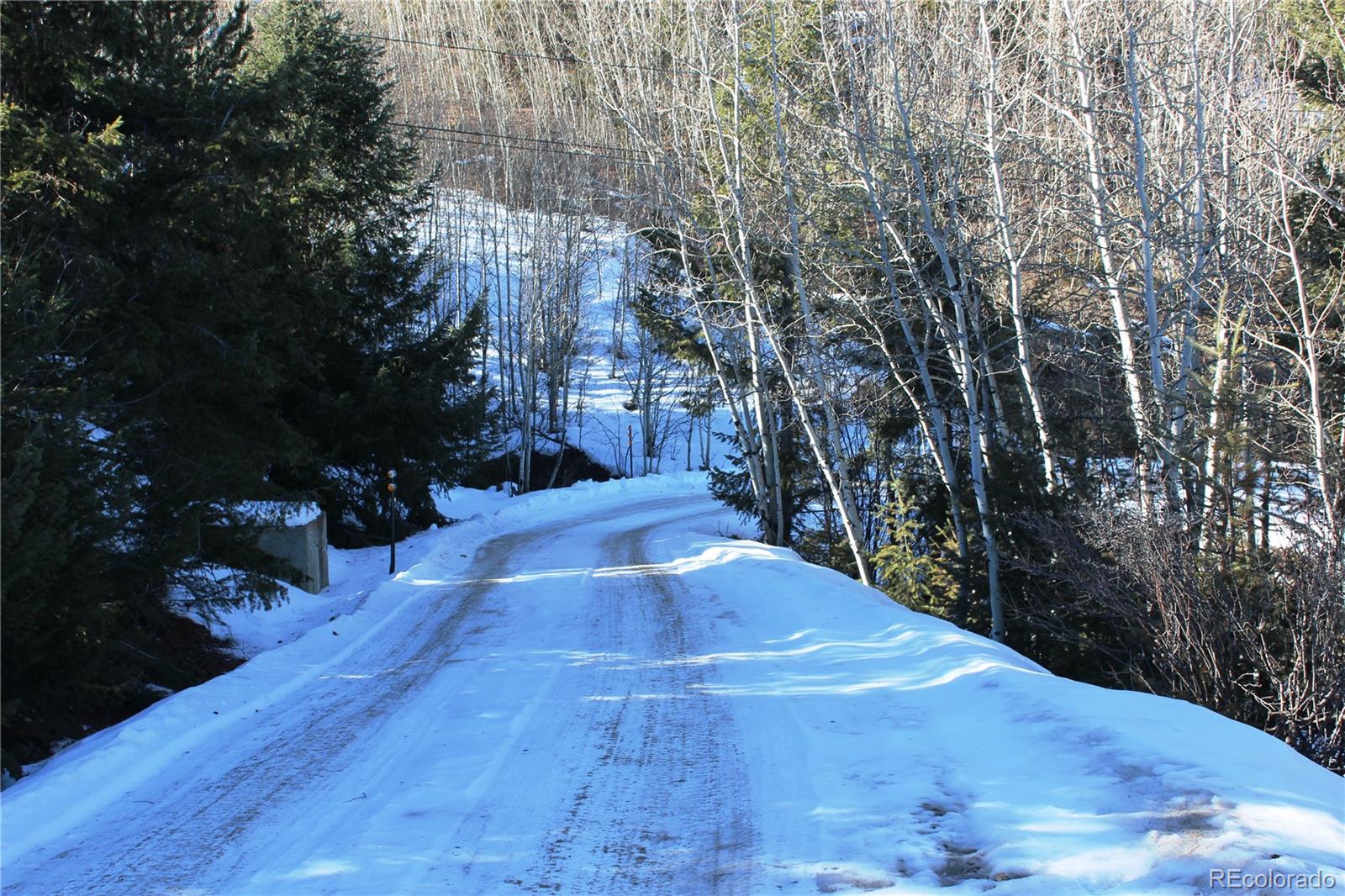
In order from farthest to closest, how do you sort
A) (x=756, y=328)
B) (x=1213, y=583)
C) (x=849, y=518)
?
(x=756, y=328)
(x=849, y=518)
(x=1213, y=583)

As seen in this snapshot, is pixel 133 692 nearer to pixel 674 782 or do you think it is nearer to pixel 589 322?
pixel 674 782

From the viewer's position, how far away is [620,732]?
645 cm

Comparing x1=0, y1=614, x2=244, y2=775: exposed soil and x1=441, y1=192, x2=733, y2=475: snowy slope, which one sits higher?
x1=441, y1=192, x2=733, y2=475: snowy slope

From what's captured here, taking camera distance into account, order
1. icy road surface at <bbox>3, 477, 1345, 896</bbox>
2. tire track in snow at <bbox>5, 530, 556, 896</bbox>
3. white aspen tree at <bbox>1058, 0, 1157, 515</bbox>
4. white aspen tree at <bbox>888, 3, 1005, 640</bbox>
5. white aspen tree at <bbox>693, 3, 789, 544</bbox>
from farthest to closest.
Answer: white aspen tree at <bbox>693, 3, 789, 544</bbox>
white aspen tree at <bbox>888, 3, 1005, 640</bbox>
white aspen tree at <bbox>1058, 0, 1157, 515</bbox>
tire track in snow at <bbox>5, 530, 556, 896</bbox>
icy road surface at <bbox>3, 477, 1345, 896</bbox>

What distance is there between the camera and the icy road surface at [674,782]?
13.3 ft

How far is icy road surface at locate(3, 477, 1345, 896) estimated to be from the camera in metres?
4.06

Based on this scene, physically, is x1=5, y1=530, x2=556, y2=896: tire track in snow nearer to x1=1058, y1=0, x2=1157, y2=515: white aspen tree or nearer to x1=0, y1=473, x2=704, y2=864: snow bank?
x1=0, y1=473, x2=704, y2=864: snow bank

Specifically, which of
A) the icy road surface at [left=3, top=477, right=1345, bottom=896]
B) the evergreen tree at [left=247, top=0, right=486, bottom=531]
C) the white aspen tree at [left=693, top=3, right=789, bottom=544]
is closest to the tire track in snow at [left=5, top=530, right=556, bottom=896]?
the icy road surface at [left=3, top=477, right=1345, bottom=896]

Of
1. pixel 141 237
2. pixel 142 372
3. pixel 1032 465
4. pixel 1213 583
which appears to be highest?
pixel 141 237

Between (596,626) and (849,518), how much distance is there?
6.18m

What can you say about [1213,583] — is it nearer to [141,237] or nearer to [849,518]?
[849,518]

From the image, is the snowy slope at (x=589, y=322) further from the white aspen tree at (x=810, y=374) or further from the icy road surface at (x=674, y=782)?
the icy road surface at (x=674, y=782)

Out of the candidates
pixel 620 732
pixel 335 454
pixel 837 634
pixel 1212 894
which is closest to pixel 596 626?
pixel 837 634

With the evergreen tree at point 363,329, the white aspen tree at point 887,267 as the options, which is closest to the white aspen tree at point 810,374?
the white aspen tree at point 887,267
